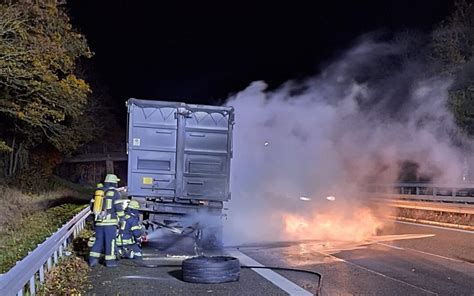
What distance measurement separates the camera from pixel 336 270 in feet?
33.3

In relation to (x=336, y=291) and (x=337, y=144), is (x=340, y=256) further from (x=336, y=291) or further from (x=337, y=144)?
(x=337, y=144)

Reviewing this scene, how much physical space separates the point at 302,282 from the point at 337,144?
12619mm

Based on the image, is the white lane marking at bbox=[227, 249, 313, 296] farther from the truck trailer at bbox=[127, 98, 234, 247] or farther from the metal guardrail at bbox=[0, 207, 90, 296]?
the metal guardrail at bbox=[0, 207, 90, 296]

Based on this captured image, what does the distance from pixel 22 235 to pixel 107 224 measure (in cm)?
611

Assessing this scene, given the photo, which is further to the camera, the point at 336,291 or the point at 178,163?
the point at 178,163

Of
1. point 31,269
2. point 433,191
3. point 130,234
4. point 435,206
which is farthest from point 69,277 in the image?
point 433,191

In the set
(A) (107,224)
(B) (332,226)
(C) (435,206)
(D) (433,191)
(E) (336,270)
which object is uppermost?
(D) (433,191)

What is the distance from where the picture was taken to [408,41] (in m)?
38.8

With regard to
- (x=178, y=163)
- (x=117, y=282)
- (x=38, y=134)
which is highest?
(x=38, y=134)

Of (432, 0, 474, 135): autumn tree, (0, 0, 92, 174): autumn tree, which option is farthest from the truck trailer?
(432, 0, 474, 135): autumn tree

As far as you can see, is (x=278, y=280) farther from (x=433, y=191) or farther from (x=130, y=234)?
(x=433, y=191)

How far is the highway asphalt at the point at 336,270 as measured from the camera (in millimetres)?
8438

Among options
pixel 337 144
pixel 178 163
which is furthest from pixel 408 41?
pixel 178 163

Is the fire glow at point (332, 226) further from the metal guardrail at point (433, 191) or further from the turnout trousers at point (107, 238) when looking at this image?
the turnout trousers at point (107, 238)
